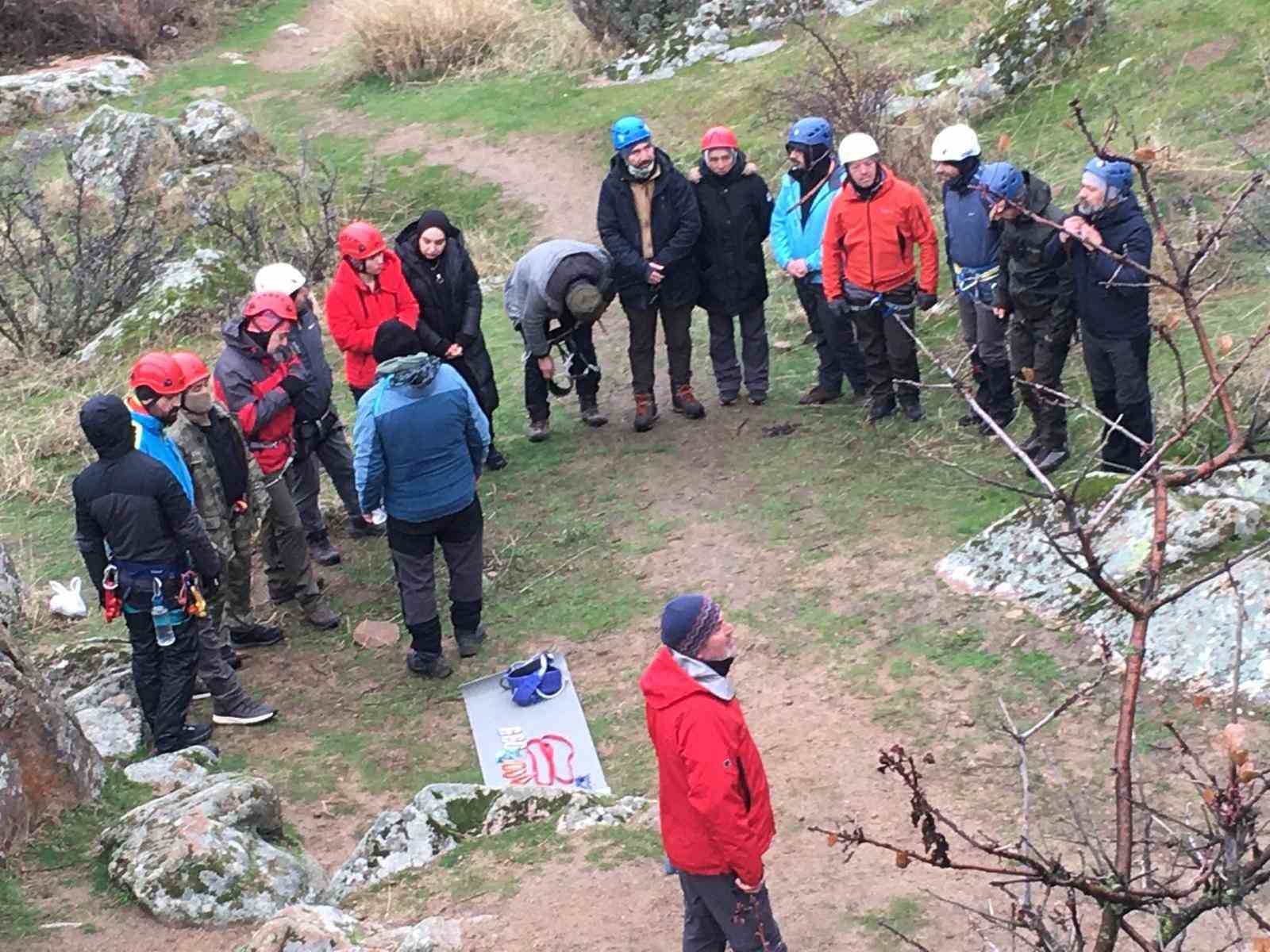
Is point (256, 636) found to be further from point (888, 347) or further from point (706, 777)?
point (706, 777)

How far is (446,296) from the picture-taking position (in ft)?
26.0

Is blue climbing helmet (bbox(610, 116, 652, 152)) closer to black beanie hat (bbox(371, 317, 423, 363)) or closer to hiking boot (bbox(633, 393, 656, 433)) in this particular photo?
hiking boot (bbox(633, 393, 656, 433))

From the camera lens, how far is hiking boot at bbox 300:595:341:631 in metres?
7.29

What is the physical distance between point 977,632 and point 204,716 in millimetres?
3409

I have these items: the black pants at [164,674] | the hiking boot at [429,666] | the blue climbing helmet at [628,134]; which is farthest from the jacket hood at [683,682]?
the blue climbing helmet at [628,134]

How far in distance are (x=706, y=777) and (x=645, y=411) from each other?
514cm

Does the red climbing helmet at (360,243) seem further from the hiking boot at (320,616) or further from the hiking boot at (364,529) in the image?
the hiking boot at (320,616)

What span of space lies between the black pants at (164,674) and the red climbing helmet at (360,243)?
221cm

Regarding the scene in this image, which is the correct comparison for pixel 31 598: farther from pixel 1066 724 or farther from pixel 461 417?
pixel 1066 724

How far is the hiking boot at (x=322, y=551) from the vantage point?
791 cm

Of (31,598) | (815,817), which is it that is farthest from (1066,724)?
(31,598)

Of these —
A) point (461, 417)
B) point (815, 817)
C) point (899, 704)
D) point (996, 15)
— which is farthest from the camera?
point (996, 15)

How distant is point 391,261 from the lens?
7.61 m

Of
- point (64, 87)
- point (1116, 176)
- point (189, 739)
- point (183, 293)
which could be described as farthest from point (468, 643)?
point (64, 87)
